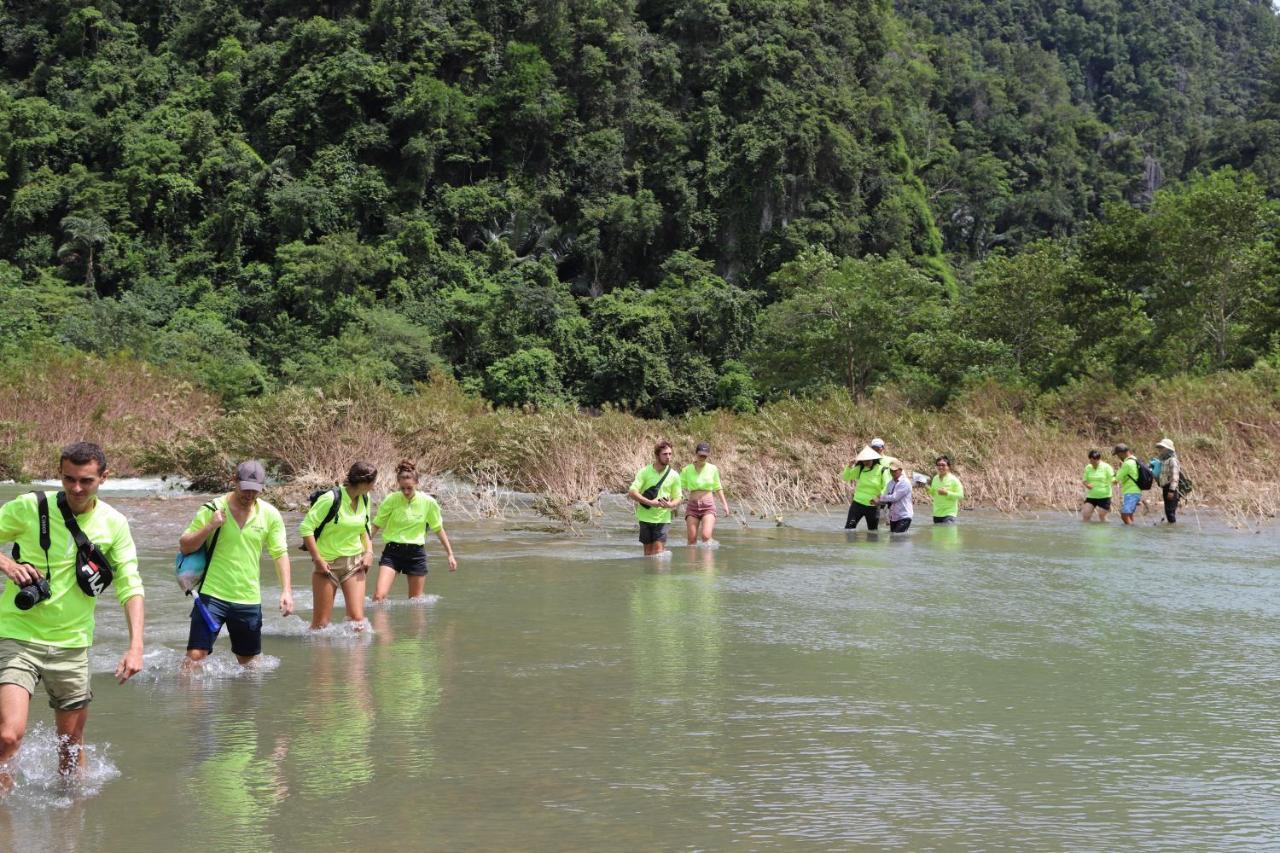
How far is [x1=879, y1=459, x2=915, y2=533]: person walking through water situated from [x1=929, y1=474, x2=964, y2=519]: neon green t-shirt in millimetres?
1580

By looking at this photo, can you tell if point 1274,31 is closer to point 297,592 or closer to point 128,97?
point 128,97

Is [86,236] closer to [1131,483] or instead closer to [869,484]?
[869,484]

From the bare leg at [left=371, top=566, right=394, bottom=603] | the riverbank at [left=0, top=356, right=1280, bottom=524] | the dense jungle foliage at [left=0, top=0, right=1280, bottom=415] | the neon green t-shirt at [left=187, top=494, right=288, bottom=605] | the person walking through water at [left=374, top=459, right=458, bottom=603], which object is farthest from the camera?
the dense jungle foliage at [left=0, top=0, right=1280, bottom=415]

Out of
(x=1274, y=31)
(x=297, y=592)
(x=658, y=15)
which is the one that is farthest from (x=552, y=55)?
(x=1274, y=31)

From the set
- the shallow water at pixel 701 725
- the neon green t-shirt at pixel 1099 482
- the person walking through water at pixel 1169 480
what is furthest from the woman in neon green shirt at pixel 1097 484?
the shallow water at pixel 701 725

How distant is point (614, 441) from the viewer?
81.1ft

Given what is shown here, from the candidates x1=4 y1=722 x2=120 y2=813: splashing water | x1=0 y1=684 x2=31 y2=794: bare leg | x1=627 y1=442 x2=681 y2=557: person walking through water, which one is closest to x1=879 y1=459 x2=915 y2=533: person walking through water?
x1=627 y1=442 x2=681 y2=557: person walking through water

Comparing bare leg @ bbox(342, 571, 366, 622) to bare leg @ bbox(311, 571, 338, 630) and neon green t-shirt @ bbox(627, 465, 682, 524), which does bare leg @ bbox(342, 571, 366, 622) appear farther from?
neon green t-shirt @ bbox(627, 465, 682, 524)

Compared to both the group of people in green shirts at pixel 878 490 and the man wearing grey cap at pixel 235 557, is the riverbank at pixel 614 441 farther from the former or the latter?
the man wearing grey cap at pixel 235 557

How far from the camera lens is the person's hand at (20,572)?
556 centimetres

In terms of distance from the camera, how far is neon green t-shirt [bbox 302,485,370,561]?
10.1 meters

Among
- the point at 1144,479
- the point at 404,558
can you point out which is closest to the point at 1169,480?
the point at 1144,479

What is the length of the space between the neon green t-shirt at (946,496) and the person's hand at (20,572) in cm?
1597

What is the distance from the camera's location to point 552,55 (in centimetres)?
6600
